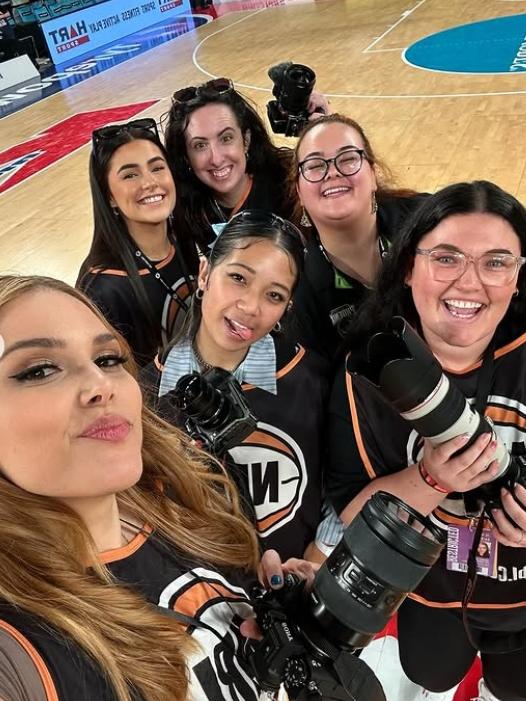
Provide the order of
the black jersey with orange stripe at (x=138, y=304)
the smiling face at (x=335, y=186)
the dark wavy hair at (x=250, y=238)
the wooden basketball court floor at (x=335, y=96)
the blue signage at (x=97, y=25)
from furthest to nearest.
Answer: the blue signage at (x=97, y=25) < the wooden basketball court floor at (x=335, y=96) < the black jersey with orange stripe at (x=138, y=304) < the smiling face at (x=335, y=186) < the dark wavy hair at (x=250, y=238)

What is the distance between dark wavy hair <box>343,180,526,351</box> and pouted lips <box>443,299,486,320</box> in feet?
0.39

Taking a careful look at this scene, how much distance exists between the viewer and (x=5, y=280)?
1.07 metres

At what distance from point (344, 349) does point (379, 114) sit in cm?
659

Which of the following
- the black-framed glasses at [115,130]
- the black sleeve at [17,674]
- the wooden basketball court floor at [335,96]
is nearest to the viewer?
the black sleeve at [17,674]

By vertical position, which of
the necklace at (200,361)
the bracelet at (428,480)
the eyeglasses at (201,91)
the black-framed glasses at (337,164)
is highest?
the eyeglasses at (201,91)

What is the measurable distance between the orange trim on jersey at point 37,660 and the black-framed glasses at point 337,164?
171 centimetres

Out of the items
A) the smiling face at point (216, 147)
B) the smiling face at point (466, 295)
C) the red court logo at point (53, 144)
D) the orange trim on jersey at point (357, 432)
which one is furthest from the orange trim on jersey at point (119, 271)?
the red court logo at point (53, 144)

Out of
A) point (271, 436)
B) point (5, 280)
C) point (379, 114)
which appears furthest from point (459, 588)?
point (379, 114)

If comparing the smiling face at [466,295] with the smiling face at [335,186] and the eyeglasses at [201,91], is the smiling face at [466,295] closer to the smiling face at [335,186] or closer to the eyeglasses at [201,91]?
the smiling face at [335,186]

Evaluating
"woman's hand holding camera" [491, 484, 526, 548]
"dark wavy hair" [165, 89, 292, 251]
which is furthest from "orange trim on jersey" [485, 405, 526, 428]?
"dark wavy hair" [165, 89, 292, 251]

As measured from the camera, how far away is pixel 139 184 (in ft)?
8.27

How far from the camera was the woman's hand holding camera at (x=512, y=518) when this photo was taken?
1.35 metres

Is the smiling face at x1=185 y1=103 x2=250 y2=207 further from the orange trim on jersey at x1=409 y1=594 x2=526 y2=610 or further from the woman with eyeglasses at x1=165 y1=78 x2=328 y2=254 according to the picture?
the orange trim on jersey at x1=409 y1=594 x2=526 y2=610

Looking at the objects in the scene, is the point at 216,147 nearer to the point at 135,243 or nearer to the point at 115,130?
the point at 115,130
